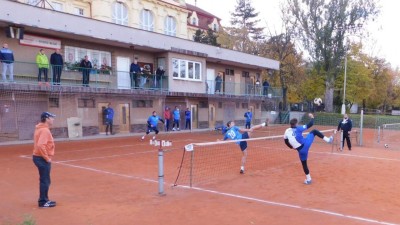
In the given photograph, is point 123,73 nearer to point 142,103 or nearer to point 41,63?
point 142,103

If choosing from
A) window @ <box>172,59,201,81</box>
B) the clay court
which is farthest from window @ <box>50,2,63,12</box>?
the clay court

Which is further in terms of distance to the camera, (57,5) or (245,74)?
(245,74)

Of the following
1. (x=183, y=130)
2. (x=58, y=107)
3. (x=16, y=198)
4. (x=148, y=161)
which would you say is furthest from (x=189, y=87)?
(x=16, y=198)

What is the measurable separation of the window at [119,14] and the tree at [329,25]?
2187cm

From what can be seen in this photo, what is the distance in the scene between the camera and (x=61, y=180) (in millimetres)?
10219

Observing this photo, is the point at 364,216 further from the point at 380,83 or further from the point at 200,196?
the point at 380,83

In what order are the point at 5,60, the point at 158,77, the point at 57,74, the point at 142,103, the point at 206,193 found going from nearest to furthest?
the point at 206,193 → the point at 5,60 → the point at 57,74 → the point at 142,103 → the point at 158,77

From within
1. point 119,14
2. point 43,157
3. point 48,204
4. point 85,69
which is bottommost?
point 48,204

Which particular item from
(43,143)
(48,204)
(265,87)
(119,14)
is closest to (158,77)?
(119,14)

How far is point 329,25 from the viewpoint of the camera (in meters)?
44.6

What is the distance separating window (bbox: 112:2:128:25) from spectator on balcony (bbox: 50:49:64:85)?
1574 centimetres

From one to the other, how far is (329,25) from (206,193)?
1616 inches

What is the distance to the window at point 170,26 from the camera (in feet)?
140

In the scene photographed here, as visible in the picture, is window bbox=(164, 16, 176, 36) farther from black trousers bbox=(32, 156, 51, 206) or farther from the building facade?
black trousers bbox=(32, 156, 51, 206)
